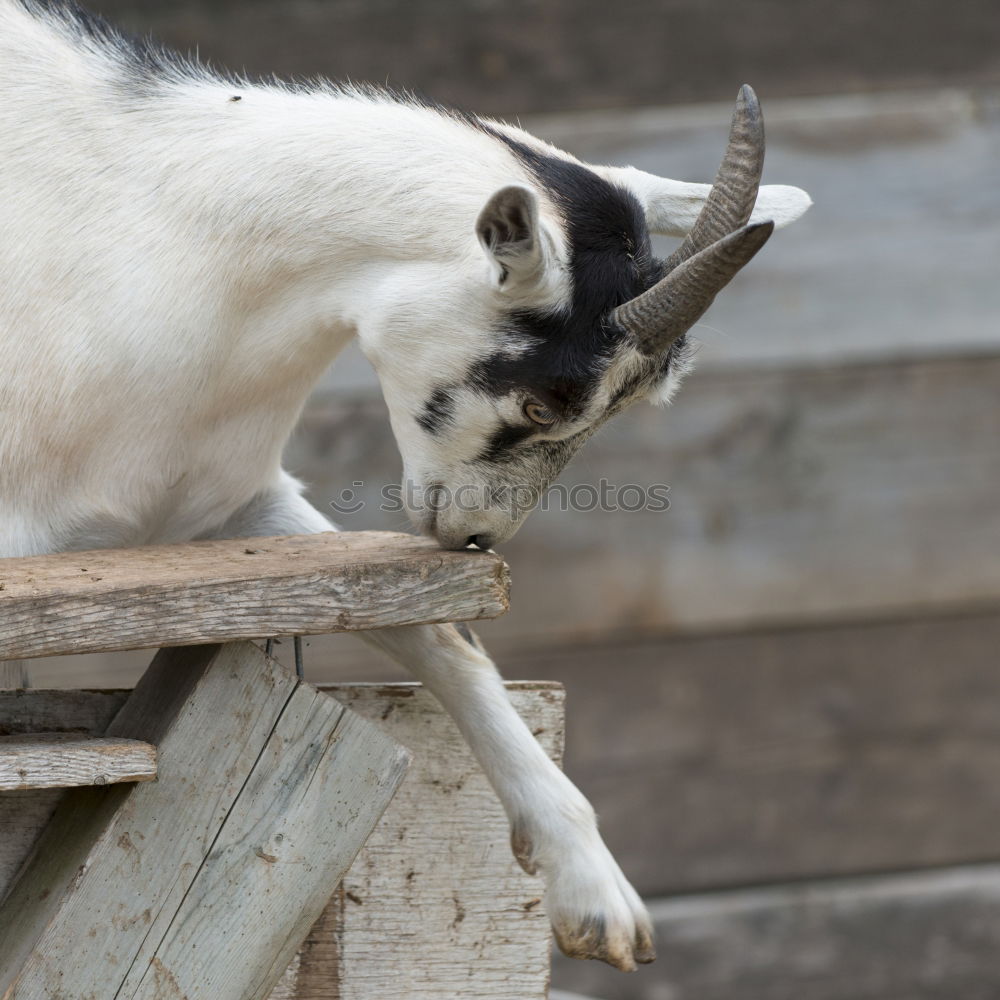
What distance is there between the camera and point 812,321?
11.5 feet

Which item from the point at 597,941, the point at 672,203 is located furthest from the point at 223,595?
the point at 672,203

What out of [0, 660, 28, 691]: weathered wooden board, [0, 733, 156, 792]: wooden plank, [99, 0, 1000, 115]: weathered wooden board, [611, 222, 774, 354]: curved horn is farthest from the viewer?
[99, 0, 1000, 115]: weathered wooden board

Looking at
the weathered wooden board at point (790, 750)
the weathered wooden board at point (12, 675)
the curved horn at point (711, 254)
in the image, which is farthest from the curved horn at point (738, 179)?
the weathered wooden board at point (790, 750)

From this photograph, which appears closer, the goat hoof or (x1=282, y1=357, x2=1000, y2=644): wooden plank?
the goat hoof

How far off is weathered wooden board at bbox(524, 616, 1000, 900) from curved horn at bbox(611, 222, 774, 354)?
1906 millimetres

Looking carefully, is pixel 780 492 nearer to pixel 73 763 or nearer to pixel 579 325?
pixel 579 325

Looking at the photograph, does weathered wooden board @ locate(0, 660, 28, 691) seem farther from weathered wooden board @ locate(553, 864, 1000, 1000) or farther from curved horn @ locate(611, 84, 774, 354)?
weathered wooden board @ locate(553, 864, 1000, 1000)

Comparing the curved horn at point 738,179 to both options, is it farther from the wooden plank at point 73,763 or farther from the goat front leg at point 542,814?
the wooden plank at point 73,763

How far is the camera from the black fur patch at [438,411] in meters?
1.86

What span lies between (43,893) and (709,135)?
259cm

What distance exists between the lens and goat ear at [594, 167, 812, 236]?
6.62 feet

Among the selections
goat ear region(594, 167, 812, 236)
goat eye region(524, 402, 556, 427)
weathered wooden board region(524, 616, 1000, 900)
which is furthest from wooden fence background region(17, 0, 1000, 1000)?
goat eye region(524, 402, 556, 427)

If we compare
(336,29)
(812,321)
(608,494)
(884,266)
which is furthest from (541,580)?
(336,29)

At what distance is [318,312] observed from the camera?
1893 millimetres
